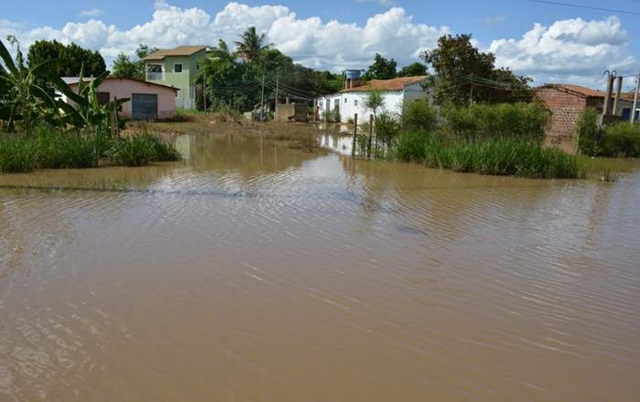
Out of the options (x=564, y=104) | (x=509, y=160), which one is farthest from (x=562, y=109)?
(x=509, y=160)

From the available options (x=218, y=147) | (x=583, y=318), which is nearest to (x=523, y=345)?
(x=583, y=318)

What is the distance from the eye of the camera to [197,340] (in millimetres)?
4316

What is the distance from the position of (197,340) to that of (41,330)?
4.28 feet

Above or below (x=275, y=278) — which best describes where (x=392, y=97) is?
above

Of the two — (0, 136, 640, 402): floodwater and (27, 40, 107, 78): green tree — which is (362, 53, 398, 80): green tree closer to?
(27, 40, 107, 78): green tree

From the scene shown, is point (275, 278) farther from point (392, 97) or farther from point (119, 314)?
point (392, 97)

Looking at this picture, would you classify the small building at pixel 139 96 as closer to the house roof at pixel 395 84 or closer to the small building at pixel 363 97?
the small building at pixel 363 97

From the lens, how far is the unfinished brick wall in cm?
3014

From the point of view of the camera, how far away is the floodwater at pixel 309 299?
3.82m

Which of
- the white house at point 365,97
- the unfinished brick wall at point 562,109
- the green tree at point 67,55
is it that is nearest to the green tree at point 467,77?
the unfinished brick wall at point 562,109

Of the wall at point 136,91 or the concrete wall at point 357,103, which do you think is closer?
the wall at point 136,91

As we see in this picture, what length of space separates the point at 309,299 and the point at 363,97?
36.9 m

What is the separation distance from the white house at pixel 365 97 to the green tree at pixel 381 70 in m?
11.3

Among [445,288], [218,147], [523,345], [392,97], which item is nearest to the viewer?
[523,345]
